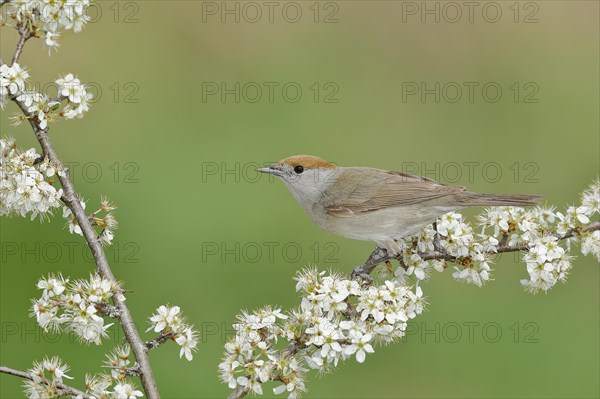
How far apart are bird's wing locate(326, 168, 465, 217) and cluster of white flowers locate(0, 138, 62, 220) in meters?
1.85

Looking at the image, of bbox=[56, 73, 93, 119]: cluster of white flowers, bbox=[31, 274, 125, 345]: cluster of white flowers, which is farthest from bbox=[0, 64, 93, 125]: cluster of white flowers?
bbox=[31, 274, 125, 345]: cluster of white flowers

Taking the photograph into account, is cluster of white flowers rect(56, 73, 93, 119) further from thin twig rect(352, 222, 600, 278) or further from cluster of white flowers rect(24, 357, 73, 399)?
thin twig rect(352, 222, 600, 278)

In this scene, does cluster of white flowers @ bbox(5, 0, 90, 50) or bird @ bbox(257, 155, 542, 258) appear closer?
cluster of white flowers @ bbox(5, 0, 90, 50)

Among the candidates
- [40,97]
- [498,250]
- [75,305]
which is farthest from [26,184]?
[498,250]

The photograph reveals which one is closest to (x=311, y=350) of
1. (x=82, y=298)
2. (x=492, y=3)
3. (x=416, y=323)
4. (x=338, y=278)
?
(x=338, y=278)

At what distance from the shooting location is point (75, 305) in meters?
3.12

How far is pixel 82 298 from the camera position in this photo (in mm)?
3133

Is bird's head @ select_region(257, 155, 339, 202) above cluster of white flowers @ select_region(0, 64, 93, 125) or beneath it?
above

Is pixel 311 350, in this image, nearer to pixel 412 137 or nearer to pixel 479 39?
pixel 412 137

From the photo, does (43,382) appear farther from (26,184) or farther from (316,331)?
(316,331)

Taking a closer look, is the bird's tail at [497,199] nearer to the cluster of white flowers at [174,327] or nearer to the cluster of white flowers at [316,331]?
the cluster of white flowers at [316,331]

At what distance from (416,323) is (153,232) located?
2219 millimetres

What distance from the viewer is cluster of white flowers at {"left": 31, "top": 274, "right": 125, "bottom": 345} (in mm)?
3104

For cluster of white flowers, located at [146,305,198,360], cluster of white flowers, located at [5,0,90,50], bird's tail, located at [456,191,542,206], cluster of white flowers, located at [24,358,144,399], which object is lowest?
cluster of white flowers, located at [24,358,144,399]
